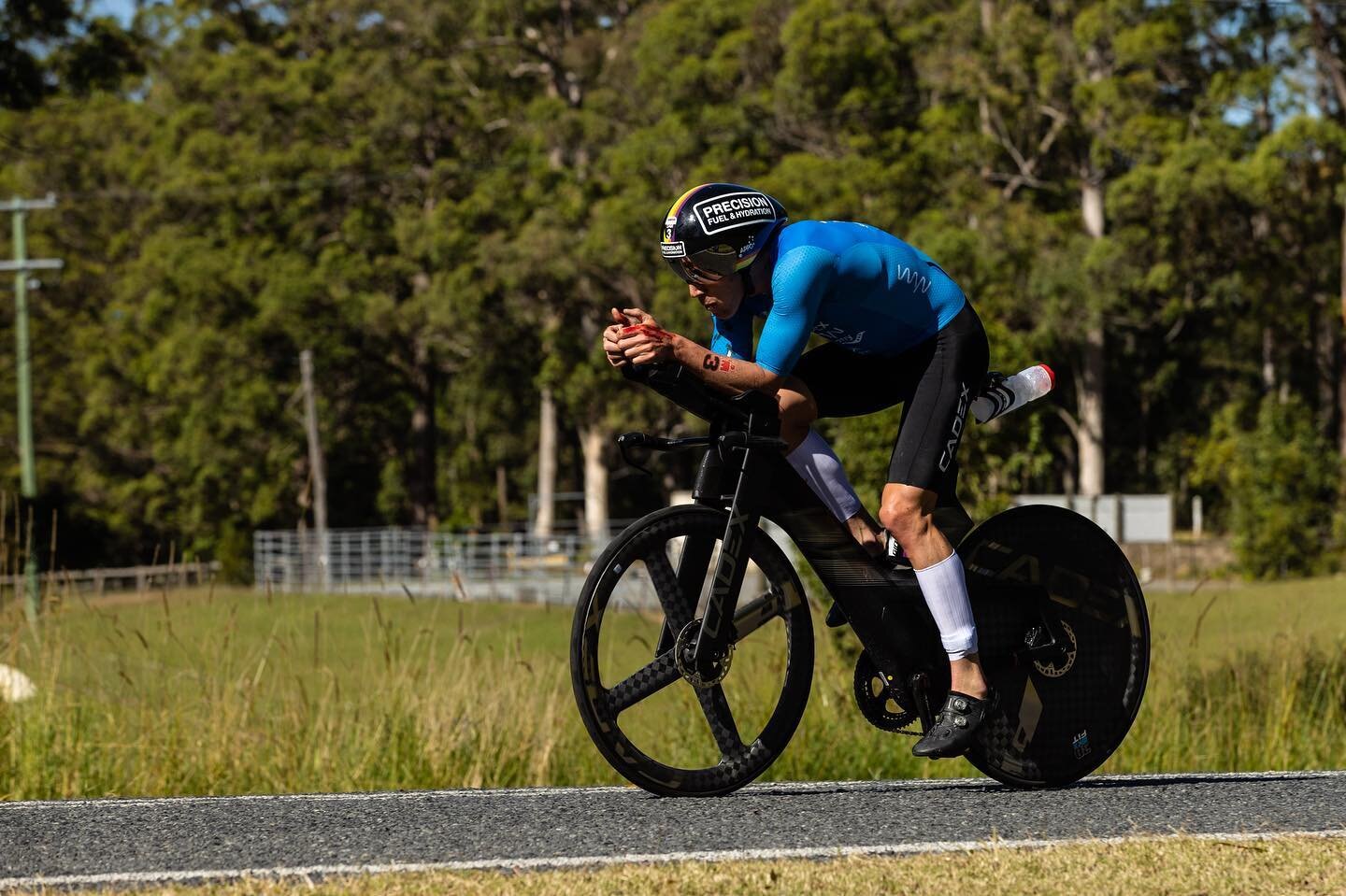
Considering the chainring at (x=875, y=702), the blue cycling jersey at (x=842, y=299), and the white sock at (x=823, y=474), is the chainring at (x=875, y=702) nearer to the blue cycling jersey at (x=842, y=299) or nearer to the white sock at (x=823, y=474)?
the white sock at (x=823, y=474)

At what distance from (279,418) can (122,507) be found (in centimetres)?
756

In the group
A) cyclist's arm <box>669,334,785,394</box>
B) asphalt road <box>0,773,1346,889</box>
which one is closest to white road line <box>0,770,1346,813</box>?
asphalt road <box>0,773,1346,889</box>

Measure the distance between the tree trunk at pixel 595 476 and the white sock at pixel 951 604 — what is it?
4324 centimetres

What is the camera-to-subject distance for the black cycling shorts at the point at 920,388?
530 cm

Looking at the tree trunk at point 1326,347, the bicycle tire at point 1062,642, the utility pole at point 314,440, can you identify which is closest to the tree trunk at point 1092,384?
the tree trunk at point 1326,347

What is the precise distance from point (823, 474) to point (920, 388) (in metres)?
0.40

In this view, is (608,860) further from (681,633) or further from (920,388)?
(920,388)

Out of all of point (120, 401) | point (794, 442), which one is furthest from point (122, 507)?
point (794, 442)

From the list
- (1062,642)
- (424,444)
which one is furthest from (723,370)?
(424,444)

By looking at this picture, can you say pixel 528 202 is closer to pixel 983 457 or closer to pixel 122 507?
pixel 122 507

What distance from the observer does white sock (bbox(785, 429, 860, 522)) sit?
5.35 m

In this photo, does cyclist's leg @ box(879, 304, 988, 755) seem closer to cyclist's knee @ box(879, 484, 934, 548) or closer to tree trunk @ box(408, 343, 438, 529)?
cyclist's knee @ box(879, 484, 934, 548)

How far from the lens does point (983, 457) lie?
15125mm

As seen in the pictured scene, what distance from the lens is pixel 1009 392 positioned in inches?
220
